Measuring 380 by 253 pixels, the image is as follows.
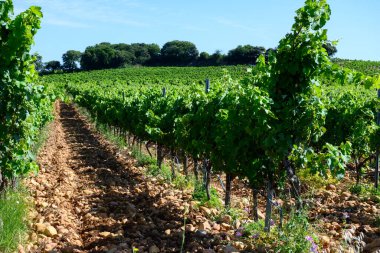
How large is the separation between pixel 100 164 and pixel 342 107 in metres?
6.31

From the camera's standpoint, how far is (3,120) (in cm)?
543

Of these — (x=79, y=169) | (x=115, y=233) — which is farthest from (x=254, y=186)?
(x=79, y=169)

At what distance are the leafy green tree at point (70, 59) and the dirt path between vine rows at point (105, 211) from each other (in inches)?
3787

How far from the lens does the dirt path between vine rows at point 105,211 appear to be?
16.6ft

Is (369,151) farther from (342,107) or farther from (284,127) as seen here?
(284,127)

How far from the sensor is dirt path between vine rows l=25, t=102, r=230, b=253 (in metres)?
5.06

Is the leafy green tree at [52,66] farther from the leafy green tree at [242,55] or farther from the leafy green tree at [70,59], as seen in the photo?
the leafy green tree at [242,55]

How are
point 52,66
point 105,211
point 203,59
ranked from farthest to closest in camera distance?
point 52,66 → point 203,59 → point 105,211

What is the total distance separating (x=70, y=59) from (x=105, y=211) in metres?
103

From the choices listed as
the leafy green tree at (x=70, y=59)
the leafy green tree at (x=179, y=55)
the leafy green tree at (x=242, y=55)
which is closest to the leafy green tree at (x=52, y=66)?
the leafy green tree at (x=70, y=59)

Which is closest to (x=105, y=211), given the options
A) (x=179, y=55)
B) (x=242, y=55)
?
(x=242, y=55)

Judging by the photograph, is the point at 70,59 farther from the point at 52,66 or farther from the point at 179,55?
the point at 179,55

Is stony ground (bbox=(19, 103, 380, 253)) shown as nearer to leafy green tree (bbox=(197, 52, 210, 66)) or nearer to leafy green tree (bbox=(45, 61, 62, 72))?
leafy green tree (bbox=(197, 52, 210, 66))

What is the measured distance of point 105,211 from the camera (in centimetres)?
652
